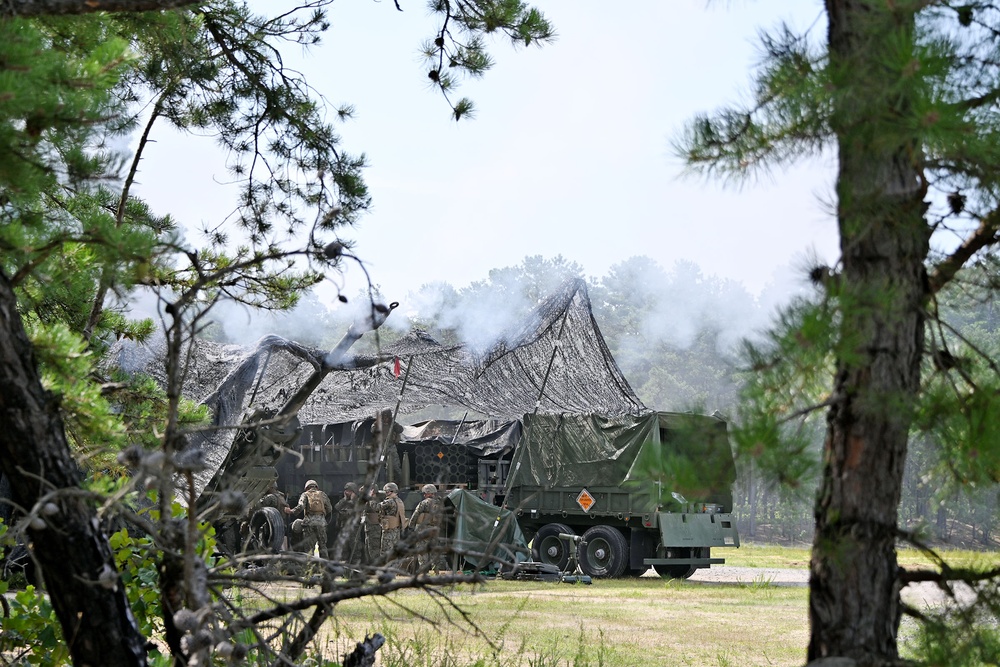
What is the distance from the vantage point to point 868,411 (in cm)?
293

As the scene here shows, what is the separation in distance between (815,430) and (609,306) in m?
76.6

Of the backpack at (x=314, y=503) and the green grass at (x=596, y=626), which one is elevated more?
the backpack at (x=314, y=503)

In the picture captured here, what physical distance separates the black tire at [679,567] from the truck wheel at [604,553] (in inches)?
25.8

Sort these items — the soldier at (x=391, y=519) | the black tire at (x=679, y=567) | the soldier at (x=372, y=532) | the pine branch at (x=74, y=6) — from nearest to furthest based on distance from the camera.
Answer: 1. the pine branch at (x=74, y=6)
2. the soldier at (x=391, y=519)
3. the soldier at (x=372, y=532)
4. the black tire at (x=679, y=567)

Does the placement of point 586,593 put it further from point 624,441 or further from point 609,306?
point 609,306

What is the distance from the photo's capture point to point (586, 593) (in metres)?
13.5

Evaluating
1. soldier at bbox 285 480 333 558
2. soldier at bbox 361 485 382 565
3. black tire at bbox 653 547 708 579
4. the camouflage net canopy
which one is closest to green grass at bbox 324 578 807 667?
black tire at bbox 653 547 708 579

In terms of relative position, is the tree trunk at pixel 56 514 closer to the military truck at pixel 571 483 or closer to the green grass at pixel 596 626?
the green grass at pixel 596 626

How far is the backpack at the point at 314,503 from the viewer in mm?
16547

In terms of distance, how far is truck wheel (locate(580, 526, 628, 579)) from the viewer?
1594 cm

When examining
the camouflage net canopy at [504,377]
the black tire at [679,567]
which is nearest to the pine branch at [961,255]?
the black tire at [679,567]

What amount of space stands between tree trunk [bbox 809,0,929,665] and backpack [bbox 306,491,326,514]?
13945 mm

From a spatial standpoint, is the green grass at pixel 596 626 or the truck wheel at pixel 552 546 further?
the truck wheel at pixel 552 546

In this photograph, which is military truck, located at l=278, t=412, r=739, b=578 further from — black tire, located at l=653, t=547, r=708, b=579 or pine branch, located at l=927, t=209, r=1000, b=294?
pine branch, located at l=927, t=209, r=1000, b=294
